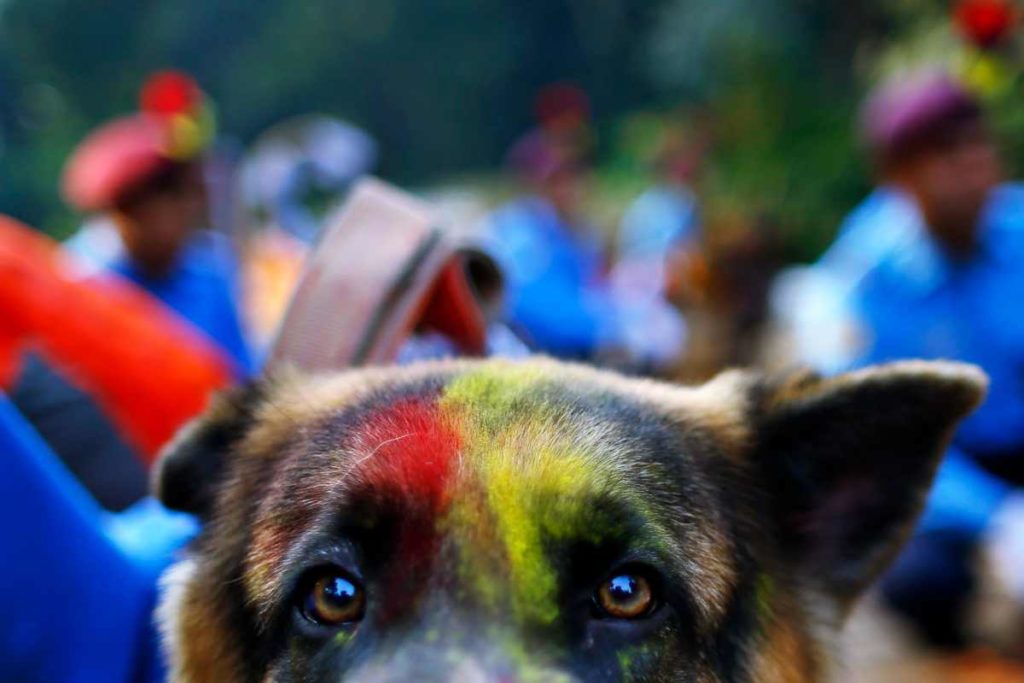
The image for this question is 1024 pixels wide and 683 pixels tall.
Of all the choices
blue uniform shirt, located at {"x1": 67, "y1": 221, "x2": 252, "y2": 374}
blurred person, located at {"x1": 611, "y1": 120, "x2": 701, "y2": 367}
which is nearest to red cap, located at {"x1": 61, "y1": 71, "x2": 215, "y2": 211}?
blue uniform shirt, located at {"x1": 67, "y1": 221, "x2": 252, "y2": 374}

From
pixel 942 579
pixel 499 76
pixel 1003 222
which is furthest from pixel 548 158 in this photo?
pixel 499 76

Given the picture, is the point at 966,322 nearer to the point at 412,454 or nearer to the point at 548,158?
the point at 412,454

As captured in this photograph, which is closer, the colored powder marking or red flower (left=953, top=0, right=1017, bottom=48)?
the colored powder marking

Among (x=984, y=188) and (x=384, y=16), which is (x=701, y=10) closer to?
(x=984, y=188)

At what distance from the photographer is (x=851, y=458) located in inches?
85.4

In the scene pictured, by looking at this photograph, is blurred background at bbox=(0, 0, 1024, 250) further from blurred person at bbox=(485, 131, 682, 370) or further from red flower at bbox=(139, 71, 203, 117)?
red flower at bbox=(139, 71, 203, 117)

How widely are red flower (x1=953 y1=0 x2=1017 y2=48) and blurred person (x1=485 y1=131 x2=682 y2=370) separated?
3.30m

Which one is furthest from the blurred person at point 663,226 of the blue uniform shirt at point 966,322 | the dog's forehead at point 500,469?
the dog's forehead at point 500,469

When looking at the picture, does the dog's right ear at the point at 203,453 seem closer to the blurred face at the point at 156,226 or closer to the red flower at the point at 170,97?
the blurred face at the point at 156,226

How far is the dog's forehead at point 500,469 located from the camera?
1646 millimetres

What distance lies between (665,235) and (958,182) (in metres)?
6.05

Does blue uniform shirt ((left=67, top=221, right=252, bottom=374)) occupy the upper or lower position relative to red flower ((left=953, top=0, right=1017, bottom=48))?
lower

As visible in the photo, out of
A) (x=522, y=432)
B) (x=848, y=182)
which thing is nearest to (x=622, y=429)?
(x=522, y=432)

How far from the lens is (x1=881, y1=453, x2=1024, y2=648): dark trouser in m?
4.82
